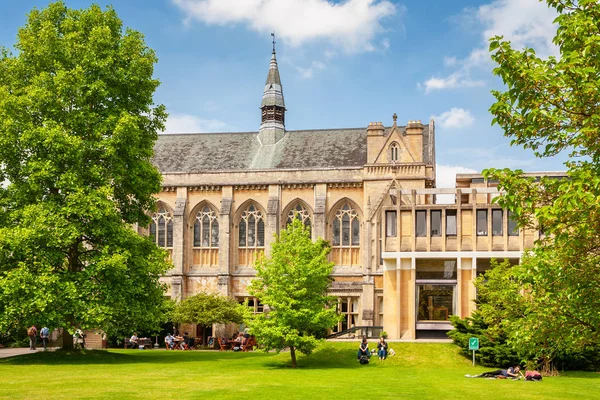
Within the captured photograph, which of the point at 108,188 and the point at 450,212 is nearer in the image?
the point at 108,188

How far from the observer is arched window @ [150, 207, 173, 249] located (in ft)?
194

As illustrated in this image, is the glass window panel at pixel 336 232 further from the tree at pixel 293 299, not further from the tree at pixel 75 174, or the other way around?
the tree at pixel 75 174

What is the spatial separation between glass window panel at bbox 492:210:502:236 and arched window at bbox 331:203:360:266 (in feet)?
51.8

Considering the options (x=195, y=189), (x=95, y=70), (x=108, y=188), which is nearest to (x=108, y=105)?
(x=95, y=70)

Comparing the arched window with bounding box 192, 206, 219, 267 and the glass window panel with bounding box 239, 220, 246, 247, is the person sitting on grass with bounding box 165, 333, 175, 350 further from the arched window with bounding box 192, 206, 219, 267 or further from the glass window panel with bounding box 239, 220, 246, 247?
the glass window panel with bounding box 239, 220, 246, 247

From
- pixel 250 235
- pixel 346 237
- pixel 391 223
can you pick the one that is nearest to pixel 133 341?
pixel 250 235

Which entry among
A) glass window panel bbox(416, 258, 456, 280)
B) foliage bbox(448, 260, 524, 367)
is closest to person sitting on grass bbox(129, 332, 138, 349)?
glass window panel bbox(416, 258, 456, 280)

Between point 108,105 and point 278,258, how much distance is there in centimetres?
1046

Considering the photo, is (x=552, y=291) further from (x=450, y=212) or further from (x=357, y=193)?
(x=357, y=193)

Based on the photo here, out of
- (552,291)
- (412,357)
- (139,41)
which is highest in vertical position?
(139,41)

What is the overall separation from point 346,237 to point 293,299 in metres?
23.8

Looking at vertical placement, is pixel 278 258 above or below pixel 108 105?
below

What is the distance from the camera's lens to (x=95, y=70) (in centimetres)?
3328

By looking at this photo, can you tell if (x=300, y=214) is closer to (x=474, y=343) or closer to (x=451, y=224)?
(x=451, y=224)
